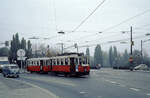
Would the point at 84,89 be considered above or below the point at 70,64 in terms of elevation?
below

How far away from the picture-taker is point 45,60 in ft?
119

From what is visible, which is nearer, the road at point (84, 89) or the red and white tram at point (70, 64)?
the road at point (84, 89)

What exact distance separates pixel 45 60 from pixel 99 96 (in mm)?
25283

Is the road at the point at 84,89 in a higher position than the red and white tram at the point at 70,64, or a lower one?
lower

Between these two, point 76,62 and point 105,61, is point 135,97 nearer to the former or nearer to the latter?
point 76,62

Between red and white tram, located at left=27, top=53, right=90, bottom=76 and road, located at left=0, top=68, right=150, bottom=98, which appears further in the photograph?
red and white tram, located at left=27, top=53, right=90, bottom=76

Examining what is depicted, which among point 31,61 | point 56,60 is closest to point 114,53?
point 31,61

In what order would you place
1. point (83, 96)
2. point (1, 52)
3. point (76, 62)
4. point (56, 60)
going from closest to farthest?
point (83, 96), point (76, 62), point (56, 60), point (1, 52)

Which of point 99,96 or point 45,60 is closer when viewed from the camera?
point 99,96

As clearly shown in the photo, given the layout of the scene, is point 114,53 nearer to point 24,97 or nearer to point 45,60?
point 45,60

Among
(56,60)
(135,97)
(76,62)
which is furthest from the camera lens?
(56,60)

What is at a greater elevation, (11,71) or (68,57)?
(68,57)

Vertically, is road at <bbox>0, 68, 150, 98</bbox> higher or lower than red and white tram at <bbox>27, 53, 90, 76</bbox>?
lower

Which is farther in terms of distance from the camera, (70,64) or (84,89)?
(70,64)
